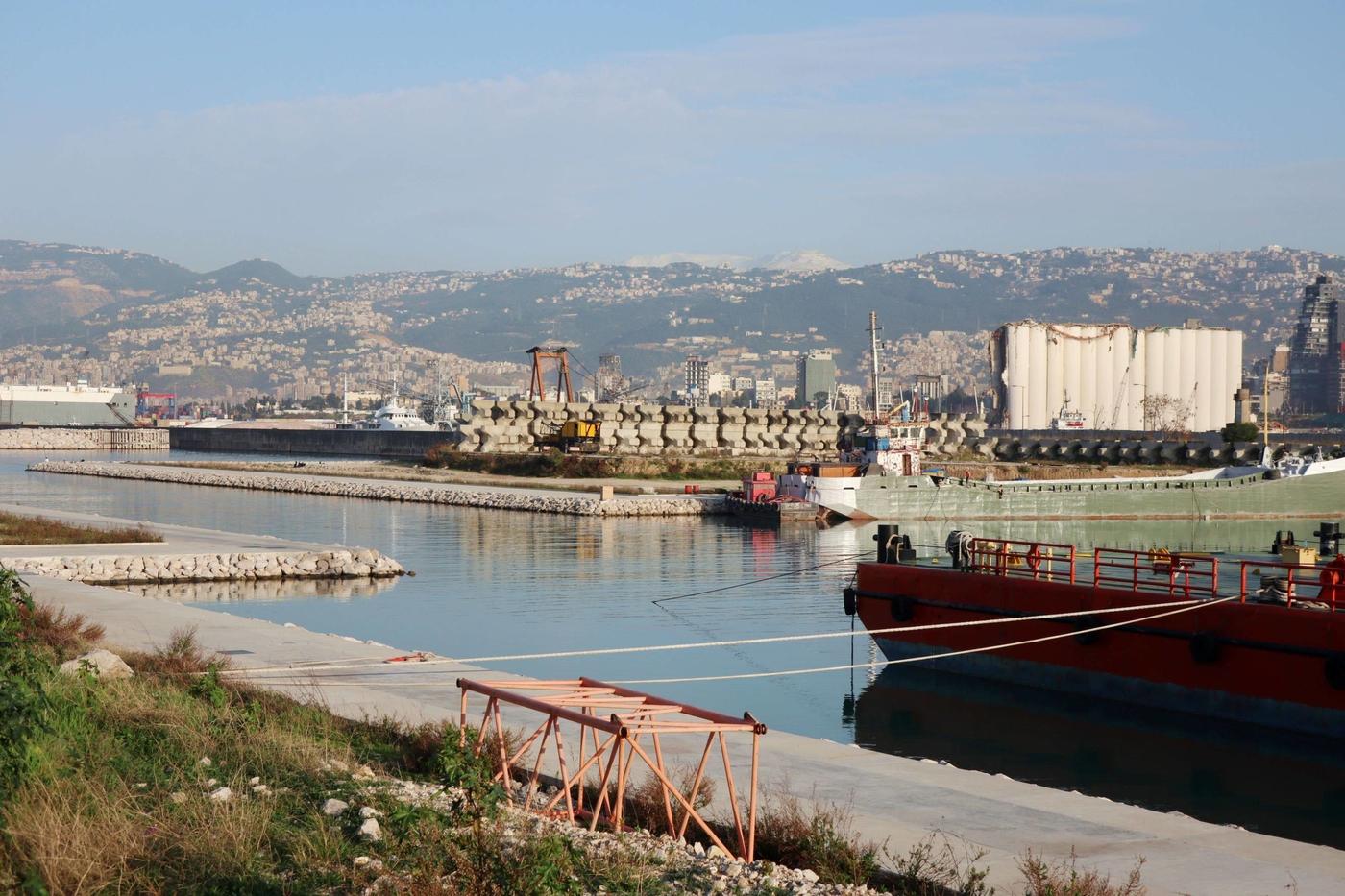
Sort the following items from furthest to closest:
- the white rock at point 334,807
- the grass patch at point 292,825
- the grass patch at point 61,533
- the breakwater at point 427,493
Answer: the breakwater at point 427,493 → the grass patch at point 61,533 → the white rock at point 334,807 → the grass patch at point 292,825

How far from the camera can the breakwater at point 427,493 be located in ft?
222

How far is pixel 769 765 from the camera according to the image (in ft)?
48.9

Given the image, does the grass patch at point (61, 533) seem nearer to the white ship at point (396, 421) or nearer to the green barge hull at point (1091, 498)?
the green barge hull at point (1091, 498)

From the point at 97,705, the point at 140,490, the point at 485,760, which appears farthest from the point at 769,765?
the point at 140,490

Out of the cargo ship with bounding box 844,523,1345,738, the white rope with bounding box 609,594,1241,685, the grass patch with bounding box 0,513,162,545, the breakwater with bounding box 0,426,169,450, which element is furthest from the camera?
the breakwater with bounding box 0,426,169,450

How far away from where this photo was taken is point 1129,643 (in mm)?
22891

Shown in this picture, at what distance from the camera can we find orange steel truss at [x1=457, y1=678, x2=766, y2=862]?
1136 centimetres

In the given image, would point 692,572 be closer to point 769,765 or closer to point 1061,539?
point 1061,539

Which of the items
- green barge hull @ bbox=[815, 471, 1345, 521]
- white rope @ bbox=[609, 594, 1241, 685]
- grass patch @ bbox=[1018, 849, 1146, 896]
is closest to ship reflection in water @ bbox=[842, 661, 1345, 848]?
white rope @ bbox=[609, 594, 1241, 685]

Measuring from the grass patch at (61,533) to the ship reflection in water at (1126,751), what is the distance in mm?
24520

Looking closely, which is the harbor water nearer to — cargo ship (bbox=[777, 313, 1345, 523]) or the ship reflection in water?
the ship reflection in water

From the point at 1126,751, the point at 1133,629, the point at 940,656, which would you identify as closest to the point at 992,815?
the point at 1126,751

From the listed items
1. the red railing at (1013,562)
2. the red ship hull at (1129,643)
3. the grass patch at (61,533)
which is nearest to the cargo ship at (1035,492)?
the grass patch at (61,533)

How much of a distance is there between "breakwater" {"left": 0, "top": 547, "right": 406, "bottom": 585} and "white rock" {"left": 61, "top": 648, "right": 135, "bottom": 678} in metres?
16.3
